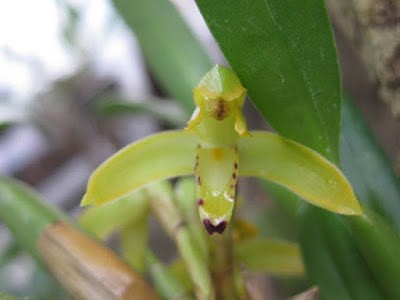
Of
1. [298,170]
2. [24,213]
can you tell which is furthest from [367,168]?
[24,213]

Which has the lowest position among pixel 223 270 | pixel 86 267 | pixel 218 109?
pixel 223 270

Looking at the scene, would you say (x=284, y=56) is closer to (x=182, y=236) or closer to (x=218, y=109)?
(x=218, y=109)

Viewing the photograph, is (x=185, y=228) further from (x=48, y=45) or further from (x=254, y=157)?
(x=48, y=45)

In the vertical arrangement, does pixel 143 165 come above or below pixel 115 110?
above

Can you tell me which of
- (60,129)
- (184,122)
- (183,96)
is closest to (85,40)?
(60,129)

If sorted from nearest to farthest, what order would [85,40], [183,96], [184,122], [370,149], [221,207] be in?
[221,207] < [370,149] < [183,96] < [184,122] < [85,40]

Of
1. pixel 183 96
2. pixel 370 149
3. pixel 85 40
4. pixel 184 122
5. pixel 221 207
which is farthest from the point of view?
pixel 85 40
